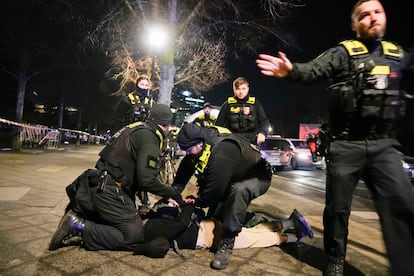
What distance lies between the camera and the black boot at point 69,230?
2717mm

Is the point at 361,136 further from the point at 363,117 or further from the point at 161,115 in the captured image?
the point at 161,115

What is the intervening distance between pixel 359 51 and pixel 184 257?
2.16 metres

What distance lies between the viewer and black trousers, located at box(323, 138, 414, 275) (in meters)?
1.87

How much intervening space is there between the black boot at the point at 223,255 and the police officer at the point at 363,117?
83 cm

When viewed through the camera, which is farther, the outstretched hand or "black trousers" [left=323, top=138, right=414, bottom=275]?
the outstretched hand

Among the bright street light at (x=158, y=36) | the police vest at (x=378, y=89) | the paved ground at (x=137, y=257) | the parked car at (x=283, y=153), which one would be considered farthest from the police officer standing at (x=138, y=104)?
the parked car at (x=283, y=153)

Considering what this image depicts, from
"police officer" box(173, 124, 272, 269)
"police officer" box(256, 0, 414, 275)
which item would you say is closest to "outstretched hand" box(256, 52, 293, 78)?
"police officer" box(256, 0, 414, 275)

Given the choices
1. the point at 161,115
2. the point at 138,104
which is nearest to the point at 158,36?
the point at 138,104

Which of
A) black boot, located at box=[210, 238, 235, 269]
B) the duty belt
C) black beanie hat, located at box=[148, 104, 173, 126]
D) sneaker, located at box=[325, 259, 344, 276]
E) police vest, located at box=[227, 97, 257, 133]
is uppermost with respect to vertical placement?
police vest, located at box=[227, 97, 257, 133]

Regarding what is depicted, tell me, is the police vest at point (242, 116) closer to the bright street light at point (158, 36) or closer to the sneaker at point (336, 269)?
the sneaker at point (336, 269)

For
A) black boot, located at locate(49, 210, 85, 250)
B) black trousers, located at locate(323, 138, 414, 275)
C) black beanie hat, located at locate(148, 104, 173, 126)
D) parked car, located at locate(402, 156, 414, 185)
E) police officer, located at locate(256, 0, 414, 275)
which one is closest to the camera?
black trousers, located at locate(323, 138, 414, 275)

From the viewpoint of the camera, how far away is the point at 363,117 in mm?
2115

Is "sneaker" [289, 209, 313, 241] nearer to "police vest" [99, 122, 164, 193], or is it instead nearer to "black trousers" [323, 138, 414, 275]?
"black trousers" [323, 138, 414, 275]

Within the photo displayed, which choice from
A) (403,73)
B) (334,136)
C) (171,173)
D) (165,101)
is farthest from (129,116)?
(403,73)
